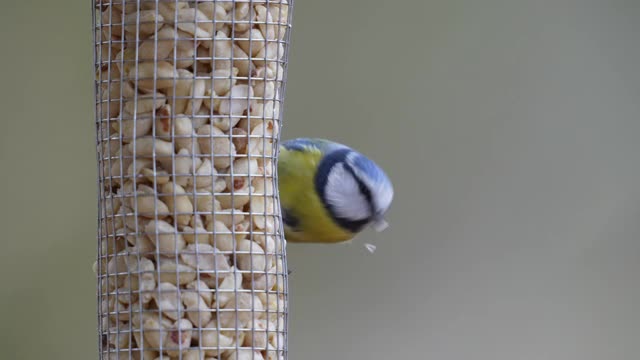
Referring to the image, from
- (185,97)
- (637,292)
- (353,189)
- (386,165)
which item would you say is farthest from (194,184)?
(637,292)

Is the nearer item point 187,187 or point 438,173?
point 187,187

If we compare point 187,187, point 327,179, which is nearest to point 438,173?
point 327,179

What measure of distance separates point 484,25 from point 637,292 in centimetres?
95

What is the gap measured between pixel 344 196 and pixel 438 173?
1338 mm

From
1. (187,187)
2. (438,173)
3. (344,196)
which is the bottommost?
(187,187)

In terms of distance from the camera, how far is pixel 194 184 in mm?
1280

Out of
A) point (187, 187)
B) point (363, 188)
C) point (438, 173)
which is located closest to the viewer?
point (187, 187)

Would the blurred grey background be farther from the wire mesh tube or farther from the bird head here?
the wire mesh tube

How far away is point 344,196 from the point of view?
224 cm

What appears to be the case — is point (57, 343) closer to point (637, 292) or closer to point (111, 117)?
point (637, 292)

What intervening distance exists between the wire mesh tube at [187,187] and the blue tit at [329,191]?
0.91 m

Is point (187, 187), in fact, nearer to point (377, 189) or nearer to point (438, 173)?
point (377, 189)

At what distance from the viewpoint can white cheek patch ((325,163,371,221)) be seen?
2227 millimetres

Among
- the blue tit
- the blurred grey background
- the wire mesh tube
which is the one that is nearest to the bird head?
the blue tit
